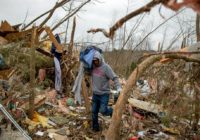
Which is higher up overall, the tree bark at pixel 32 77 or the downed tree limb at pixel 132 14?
the downed tree limb at pixel 132 14

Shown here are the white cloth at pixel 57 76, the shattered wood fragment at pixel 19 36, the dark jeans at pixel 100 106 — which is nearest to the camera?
the dark jeans at pixel 100 106

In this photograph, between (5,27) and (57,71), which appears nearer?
(57,71)

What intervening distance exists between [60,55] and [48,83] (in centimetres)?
94

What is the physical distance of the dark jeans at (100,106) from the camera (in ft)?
25.3

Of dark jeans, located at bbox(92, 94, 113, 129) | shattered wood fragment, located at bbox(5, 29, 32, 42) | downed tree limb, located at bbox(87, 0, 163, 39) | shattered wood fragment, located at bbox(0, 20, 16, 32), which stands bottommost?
dark jeans, located at bbox(92, 94, 113, 129)

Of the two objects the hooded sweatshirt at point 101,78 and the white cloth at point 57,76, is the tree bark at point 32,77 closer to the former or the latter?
the hooded sweatshirt at point 101,78

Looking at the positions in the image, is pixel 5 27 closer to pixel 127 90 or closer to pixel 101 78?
pixel 101 78

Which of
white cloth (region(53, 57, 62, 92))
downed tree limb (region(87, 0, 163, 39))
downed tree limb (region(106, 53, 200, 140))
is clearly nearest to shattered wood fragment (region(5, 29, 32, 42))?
white cloth (region(53, 57, 62, 92))

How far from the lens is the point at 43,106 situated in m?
9.58

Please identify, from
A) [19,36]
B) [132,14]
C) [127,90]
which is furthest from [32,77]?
[132,14]

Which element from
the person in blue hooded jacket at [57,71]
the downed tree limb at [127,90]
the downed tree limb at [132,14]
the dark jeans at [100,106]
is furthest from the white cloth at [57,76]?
the downed tree limb at [132,14]

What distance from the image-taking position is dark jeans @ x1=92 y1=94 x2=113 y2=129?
7.71 metres

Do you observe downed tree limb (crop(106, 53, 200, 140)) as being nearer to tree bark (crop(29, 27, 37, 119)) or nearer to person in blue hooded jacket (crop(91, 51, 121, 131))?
person in blue hooded jacket (crop(91, 51, 121, 131))

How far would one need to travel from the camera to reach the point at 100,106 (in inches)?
313
